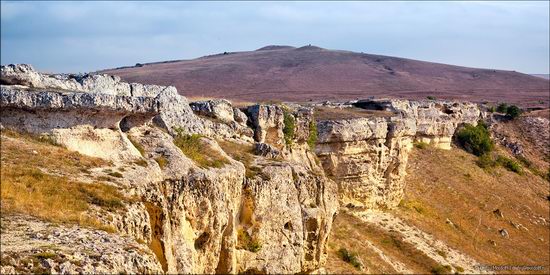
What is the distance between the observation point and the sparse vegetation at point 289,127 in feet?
108

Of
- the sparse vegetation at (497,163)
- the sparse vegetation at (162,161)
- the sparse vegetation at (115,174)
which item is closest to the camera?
the sparse vegetation at (115,174)

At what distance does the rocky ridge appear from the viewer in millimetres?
12773

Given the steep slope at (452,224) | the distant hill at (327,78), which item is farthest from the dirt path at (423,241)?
the distant hill at (327,78)

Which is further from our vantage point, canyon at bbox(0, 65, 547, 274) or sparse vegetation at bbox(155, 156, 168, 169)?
sparse vegetation at bbox(155, 156, 168, 169)

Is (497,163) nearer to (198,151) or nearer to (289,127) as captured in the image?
(289,127)

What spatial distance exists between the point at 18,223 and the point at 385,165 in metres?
33.3

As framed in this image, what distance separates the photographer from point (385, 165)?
40781mm

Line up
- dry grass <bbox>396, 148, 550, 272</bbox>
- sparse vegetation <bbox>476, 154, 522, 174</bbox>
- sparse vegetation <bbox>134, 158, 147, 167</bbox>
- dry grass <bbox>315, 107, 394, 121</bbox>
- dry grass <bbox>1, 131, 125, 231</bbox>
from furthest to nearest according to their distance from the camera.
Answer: sparse vegetation <bbox>476, 154, 522, 174</bbox> < dry grass <bbox>315, 107, 394, 121</bbox> < dry grass <bbox>396, 148, 550, 272</bbox> < sparse vegetation <bbox>134, 158, 147, 167</bbox> < dry grass <bbox>1, 131, 125, 231</bbox>

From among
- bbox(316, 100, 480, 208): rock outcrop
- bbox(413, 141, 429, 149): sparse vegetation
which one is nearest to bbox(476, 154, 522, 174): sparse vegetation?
bbox(413, 141, 429, 149): sparse vegetation

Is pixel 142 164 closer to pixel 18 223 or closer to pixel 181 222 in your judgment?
pixel 181 222

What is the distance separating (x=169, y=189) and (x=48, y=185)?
3.27 meters

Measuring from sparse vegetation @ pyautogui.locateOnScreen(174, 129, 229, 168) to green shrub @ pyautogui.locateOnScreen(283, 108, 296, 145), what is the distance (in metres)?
13.9

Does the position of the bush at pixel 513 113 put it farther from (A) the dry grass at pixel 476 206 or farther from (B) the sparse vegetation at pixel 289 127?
(B) the sparse vegetation at pixel 289 127

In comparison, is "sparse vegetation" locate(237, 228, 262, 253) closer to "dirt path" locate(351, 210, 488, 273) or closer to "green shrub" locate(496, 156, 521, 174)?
"dirt path" locate(351, 210, 488, 273)
